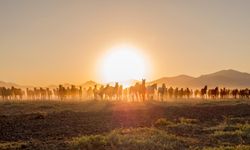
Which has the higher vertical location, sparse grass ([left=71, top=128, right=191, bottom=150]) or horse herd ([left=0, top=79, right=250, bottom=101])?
horse herd ([left=0, top=79, right=250, bottom=101])

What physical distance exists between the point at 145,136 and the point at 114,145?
10.6ft

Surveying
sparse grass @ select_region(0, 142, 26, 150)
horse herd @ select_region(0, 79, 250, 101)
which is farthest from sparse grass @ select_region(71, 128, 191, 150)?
horse herd @ select_region(0, 79, 250, 101)

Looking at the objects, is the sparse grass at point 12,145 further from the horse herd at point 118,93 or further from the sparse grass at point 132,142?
the horse herd at point 118,93

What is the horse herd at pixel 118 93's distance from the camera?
291ft

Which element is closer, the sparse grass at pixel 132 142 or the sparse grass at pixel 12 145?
the sparse grass at pixel 12 145

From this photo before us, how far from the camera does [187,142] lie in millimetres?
25844

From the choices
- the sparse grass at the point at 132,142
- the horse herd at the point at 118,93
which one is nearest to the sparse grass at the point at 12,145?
the sparse grass at the point at 132,142

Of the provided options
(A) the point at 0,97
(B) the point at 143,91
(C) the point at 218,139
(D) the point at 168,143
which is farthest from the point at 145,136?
(A) the point at 0,97

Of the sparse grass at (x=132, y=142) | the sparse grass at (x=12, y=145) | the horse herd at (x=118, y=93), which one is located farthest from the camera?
the horse herd at (x=118, y=93)

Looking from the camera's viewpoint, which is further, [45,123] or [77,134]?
[45,123]

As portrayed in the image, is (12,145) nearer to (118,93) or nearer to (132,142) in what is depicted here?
(132,142)

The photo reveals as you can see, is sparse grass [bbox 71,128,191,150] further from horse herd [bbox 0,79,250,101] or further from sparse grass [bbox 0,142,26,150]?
horse herd [bbox 0,79,250,101]

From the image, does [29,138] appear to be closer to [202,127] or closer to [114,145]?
[114,145]

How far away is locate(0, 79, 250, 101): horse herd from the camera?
88.6 meters
